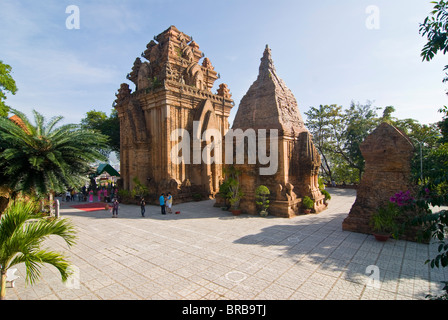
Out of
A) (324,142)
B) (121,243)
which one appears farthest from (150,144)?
(324,142)

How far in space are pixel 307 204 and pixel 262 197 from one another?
2.27 metres

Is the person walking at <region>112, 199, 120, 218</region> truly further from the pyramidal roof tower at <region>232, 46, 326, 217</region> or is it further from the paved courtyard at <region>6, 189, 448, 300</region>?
the pyramidal roof tower at <region>232, 46, 326, 217</region>

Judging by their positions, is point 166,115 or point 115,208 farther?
point 166,115

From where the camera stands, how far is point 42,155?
28.0ft

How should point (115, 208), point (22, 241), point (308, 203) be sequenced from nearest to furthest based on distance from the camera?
1. point (22, 241)
2. point (308, 203)
3. point (115, 208)

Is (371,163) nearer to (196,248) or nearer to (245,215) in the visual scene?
(245,215)

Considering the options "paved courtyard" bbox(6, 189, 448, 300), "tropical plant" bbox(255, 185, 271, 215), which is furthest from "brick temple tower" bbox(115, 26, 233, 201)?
"paved courtyard" bbox(6, 189, 448, 300)

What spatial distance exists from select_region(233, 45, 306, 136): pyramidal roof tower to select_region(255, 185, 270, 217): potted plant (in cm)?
296

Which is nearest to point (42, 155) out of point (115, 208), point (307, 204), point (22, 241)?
point (115, 208)

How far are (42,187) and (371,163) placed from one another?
38.8 ft

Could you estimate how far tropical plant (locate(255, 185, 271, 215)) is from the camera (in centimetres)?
1117

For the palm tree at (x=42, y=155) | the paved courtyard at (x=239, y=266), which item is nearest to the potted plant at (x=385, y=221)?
the paved courtyard at (x=239, y=266)

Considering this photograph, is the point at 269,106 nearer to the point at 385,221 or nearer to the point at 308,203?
the point at 308,203
